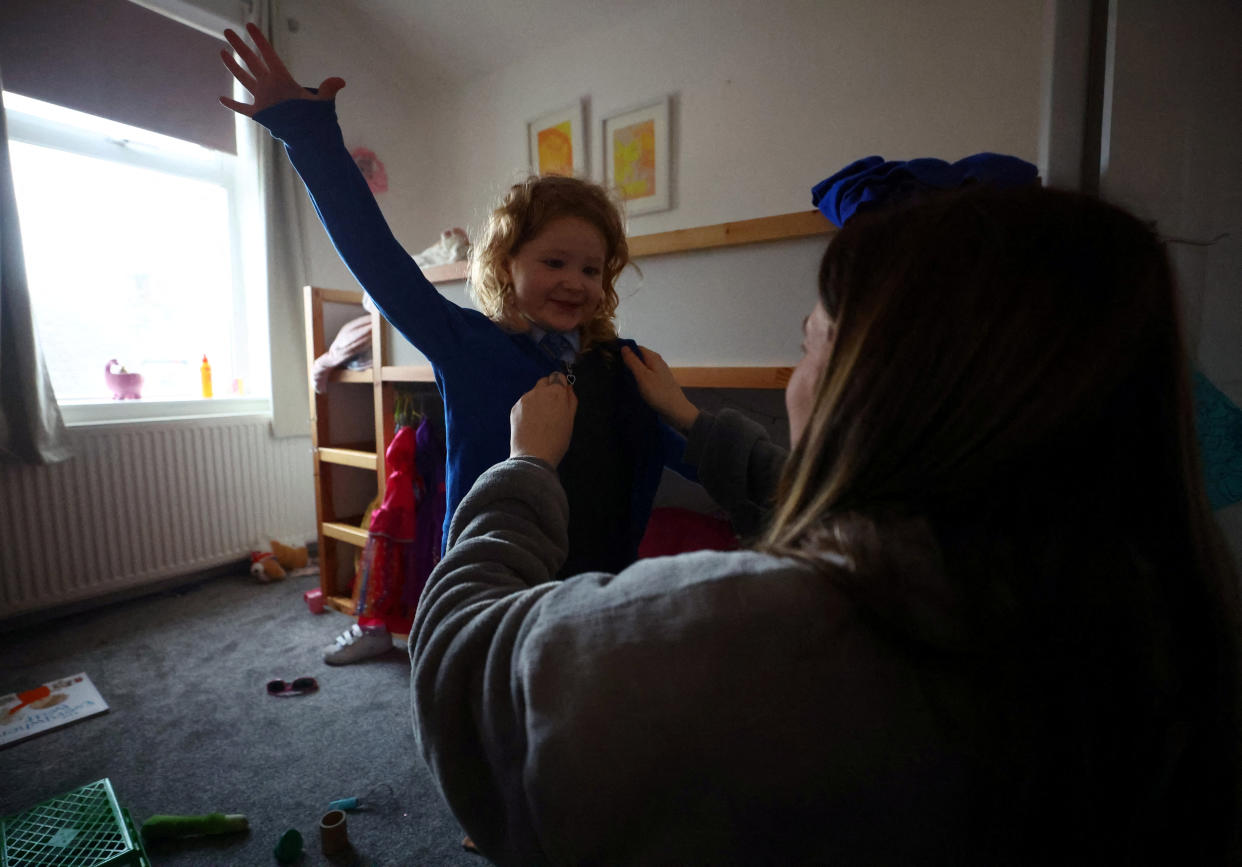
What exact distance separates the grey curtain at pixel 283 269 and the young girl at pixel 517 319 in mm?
1861

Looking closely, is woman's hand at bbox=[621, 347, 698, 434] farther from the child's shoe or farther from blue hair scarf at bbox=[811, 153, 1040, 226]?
the child's shoe

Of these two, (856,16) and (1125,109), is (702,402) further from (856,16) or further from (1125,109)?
(856,16)

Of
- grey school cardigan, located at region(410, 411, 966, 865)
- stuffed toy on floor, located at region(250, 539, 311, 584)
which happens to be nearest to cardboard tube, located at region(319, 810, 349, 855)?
grey school cardigan, located at region(410, 411, 966, 865)

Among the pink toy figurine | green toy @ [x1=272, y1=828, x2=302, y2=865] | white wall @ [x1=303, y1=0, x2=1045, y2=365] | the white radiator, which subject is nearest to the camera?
green toy @ [x1=272, y1=828, x2=302, y2=865]

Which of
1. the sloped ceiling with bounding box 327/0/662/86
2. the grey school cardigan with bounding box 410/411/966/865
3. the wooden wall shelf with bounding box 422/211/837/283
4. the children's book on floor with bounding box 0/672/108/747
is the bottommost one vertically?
the children's book on floor with bounding box 0/672/108/747

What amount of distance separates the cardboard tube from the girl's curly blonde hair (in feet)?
3.26

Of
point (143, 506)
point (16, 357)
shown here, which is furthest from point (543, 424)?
point (143, 506)

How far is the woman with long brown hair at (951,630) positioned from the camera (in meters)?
0.33

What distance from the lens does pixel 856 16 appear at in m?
2.11

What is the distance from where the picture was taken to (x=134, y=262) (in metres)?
2.53

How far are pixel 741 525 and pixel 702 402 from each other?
3.33 ft

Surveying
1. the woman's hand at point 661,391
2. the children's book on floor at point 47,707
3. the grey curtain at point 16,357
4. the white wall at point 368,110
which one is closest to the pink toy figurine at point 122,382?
the grey curtain at point 16,357

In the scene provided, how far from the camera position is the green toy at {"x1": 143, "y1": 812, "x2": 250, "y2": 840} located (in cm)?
120

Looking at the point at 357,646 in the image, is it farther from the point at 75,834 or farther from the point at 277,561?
the point at 277,561
